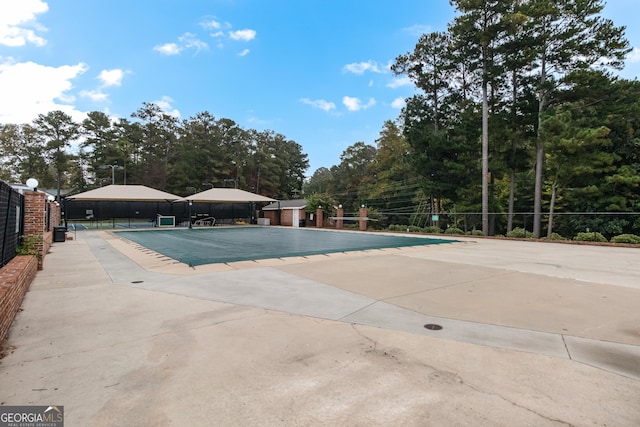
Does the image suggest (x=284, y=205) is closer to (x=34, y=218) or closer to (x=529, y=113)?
(x=529, y=113)

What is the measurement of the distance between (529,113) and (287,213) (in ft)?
57.0

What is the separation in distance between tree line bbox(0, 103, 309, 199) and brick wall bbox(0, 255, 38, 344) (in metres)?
31.8

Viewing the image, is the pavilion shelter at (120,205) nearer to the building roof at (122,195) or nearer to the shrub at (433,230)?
the building roof at (122,195)

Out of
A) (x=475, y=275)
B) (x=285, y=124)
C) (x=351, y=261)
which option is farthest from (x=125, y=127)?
(x=475, y=275)

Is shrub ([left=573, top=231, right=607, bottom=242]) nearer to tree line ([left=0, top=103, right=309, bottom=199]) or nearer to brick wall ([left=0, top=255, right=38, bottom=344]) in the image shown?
brick wall ([left=0, top=255, right=38, bottom=344])

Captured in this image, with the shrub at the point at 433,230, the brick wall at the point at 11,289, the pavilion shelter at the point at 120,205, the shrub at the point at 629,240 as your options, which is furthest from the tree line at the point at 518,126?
the brick wall at the point at 11,289

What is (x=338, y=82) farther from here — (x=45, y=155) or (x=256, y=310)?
(x=45, y=155)

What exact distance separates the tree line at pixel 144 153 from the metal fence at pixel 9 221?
1195 inches

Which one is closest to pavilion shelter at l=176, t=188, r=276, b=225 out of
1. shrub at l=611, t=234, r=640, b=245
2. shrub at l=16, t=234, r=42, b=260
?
shrub at l=16, t=234, r=42, b=260

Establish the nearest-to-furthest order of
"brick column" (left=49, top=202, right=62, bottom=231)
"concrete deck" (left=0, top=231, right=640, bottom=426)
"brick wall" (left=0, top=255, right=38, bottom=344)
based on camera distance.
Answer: "concrete deck" (left=0, top=231, right=640, bottom=426)
"brick wall" (left=0, top=255, right=38, bottom=344)
"brick column" (left=49, top=202, right=62, bottom=231)

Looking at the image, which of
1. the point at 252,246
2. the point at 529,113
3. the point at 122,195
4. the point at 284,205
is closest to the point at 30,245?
the point at 252,246

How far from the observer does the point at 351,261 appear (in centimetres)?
787

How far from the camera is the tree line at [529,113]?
48.6 ft

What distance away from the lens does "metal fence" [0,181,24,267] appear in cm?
452
